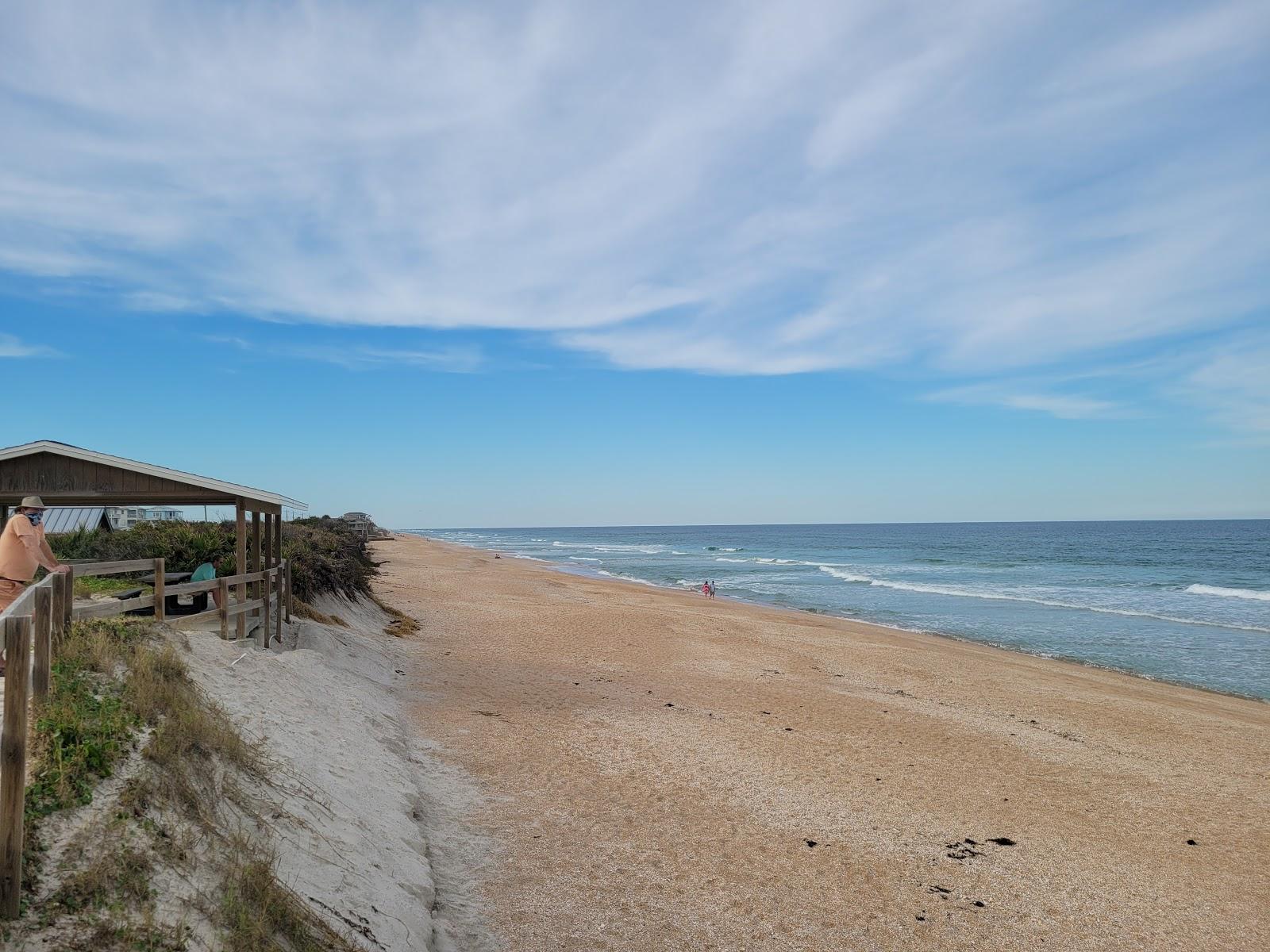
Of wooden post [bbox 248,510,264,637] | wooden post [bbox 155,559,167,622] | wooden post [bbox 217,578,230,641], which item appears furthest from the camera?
wooden post [bbox 248,510,264,637]

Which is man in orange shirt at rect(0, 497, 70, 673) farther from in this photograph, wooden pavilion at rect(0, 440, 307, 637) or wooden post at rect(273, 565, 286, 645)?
wooden post at rect(273, 565, 286, 645)

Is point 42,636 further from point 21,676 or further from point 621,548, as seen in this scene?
point 621,548

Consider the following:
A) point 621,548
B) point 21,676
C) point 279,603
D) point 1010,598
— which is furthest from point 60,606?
point 621,548

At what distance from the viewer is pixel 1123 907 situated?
6434 millimetres

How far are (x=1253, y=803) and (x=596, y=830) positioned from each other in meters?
7.89

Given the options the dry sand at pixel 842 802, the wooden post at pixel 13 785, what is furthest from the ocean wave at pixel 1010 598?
the wooden post at pixel 13 785

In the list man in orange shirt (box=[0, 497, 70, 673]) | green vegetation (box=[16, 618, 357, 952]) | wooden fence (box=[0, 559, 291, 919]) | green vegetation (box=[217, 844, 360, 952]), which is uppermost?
man in orange shirt (box=[0, 497, 70, 673])

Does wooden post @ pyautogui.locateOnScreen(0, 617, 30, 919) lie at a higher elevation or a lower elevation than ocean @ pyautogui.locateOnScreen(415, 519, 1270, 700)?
higher

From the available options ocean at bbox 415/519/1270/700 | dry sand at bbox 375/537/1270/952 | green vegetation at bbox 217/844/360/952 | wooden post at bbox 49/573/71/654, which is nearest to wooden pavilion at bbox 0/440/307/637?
dry sand at bbox 375/537/1270/952

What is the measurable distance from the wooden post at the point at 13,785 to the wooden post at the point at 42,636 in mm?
710

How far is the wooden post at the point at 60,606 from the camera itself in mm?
5469

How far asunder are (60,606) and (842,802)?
7.13 meters

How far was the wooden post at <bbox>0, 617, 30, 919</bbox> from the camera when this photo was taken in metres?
3.12

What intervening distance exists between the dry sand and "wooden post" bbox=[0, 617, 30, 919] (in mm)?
3011
